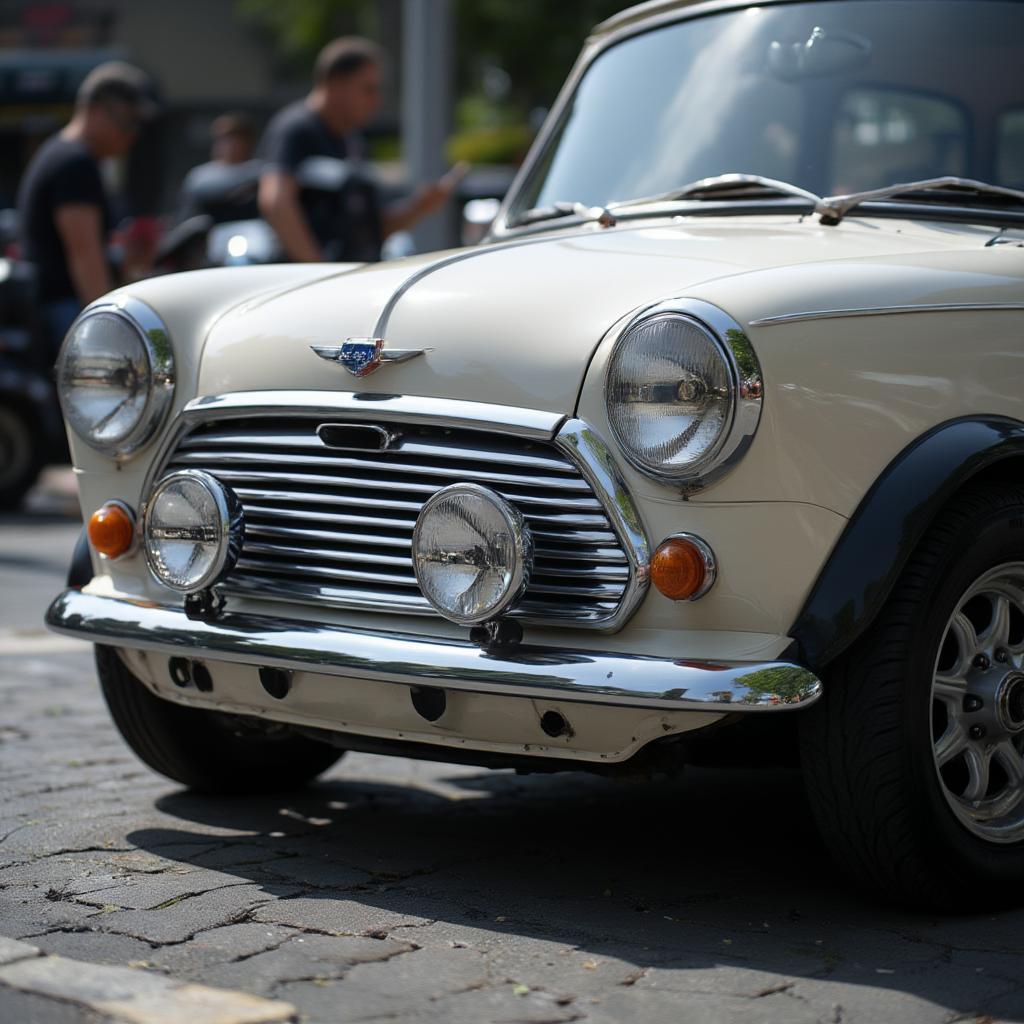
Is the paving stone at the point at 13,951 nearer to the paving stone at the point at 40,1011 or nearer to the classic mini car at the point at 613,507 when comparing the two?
the paving stone at the point at 40,1011

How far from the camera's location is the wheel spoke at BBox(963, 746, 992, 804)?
3.39 meters

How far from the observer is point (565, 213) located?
→ 4500 millimetres

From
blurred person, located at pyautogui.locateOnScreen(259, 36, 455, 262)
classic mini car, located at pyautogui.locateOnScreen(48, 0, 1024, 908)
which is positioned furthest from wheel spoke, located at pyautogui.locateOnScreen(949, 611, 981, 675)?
blurred person, located at pyautogui.locateOnScreen(259, 36, 455, 262)

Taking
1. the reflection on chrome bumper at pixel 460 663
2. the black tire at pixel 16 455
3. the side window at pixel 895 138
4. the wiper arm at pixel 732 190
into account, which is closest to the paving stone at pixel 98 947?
the reflection on chrome bumper at pixel 460 663

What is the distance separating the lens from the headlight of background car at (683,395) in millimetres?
3084

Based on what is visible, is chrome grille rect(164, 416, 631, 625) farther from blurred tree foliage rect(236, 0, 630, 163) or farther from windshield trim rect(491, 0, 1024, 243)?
blurred tree foliage rect(236, 0, 630, 163)

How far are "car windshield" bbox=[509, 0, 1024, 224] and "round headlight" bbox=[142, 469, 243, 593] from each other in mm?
1404

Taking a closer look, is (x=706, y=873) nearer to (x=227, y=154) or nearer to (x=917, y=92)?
(x=917, y=92)

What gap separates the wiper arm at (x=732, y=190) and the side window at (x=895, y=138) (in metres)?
0.23

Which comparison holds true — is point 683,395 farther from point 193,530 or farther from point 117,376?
point 117,376

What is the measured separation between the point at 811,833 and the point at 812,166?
1501mm

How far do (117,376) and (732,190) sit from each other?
4.67ft

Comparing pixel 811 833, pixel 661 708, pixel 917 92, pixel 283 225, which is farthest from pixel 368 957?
pixel 283 225

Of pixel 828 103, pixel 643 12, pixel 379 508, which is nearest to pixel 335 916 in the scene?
pixel 379 508
